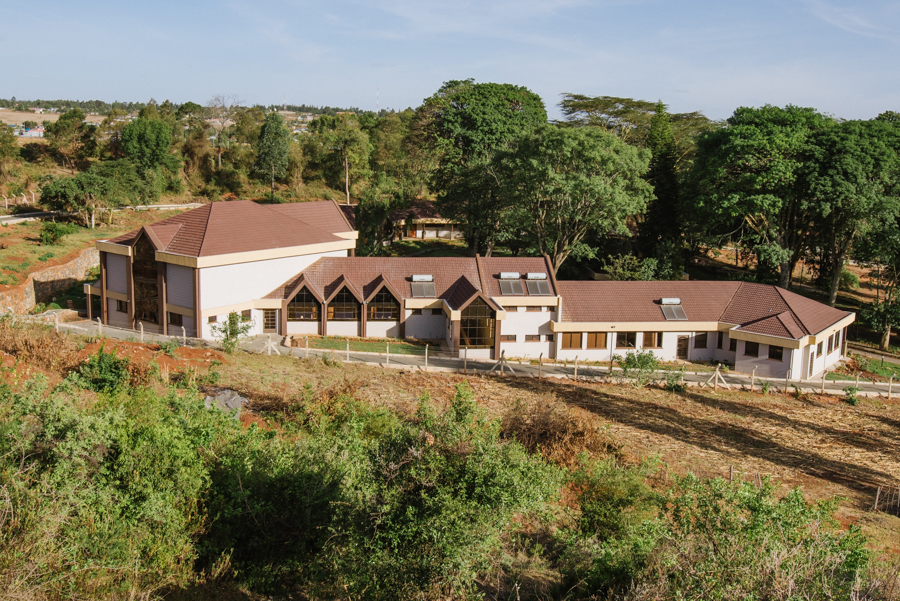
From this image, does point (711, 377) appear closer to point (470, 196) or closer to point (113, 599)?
point (470, 196)

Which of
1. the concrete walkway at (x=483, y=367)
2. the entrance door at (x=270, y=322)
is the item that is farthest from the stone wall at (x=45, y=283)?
the entrance door at (x=270, y=322)

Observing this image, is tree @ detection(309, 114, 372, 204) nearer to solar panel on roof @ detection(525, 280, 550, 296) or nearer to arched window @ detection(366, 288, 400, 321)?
arched window @ detection(366, 288, 400, 321)

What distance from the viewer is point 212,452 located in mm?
13906

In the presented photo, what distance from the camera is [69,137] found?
2808 inches

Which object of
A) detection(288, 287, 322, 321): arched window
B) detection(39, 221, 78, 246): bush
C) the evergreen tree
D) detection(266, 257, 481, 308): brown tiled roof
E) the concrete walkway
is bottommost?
the concrete walkway

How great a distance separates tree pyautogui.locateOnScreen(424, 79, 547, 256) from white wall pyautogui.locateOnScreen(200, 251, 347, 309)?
14.3 meters

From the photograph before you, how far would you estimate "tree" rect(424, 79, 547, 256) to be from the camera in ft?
160

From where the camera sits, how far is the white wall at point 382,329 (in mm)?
37719

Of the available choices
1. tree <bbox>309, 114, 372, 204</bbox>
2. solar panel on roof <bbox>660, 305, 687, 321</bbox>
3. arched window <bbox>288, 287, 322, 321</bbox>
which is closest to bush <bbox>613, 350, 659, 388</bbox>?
solar panel on roof <bbox>660, 305, 687, 321</bbox>

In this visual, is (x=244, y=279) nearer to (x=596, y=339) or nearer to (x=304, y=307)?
(x=304, y=307)

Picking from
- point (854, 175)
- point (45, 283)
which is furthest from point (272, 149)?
point (854, 175)

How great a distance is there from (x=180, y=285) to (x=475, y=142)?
87.7ft

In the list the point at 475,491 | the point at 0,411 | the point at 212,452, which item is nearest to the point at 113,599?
the point at 212,452

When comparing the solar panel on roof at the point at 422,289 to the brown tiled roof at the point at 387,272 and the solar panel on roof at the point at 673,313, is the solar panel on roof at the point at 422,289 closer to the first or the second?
the brown tiled roof at the point at 387,272
